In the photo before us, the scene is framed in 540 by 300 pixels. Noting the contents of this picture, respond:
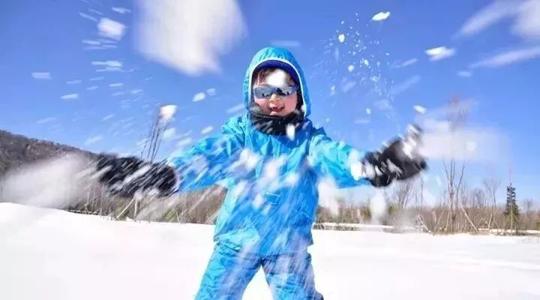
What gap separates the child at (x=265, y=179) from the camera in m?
1.64

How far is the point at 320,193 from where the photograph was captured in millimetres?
1798

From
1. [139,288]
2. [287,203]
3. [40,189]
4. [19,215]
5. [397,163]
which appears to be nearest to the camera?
[397,163]

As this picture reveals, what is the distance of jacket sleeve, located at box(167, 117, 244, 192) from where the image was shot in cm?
168

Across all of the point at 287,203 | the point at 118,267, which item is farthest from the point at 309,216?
the point at 118,267

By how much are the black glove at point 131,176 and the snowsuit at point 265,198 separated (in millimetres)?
62

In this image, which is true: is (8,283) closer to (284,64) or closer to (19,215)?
(284,64)

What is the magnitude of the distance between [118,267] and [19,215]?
1.97 metres

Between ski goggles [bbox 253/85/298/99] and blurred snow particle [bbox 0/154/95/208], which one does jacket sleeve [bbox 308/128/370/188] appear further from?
blurred snow particle [bbox 0/154/95/208]

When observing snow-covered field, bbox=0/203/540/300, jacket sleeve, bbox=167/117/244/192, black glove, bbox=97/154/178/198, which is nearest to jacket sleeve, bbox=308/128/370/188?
jacket sleeve, bbox=167/117/244/192

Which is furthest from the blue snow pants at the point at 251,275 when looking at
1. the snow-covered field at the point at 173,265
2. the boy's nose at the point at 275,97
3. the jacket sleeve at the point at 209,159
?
the snow-covered field at the point at 173,265

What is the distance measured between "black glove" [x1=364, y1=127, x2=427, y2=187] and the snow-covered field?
1.69m

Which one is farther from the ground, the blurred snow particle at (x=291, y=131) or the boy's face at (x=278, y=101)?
the boy's face at (x=278, y=101)

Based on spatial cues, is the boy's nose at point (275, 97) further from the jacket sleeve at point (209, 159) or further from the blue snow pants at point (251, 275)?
the blue snow pants at point (251, 275)

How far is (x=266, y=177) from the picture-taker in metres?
1.77
